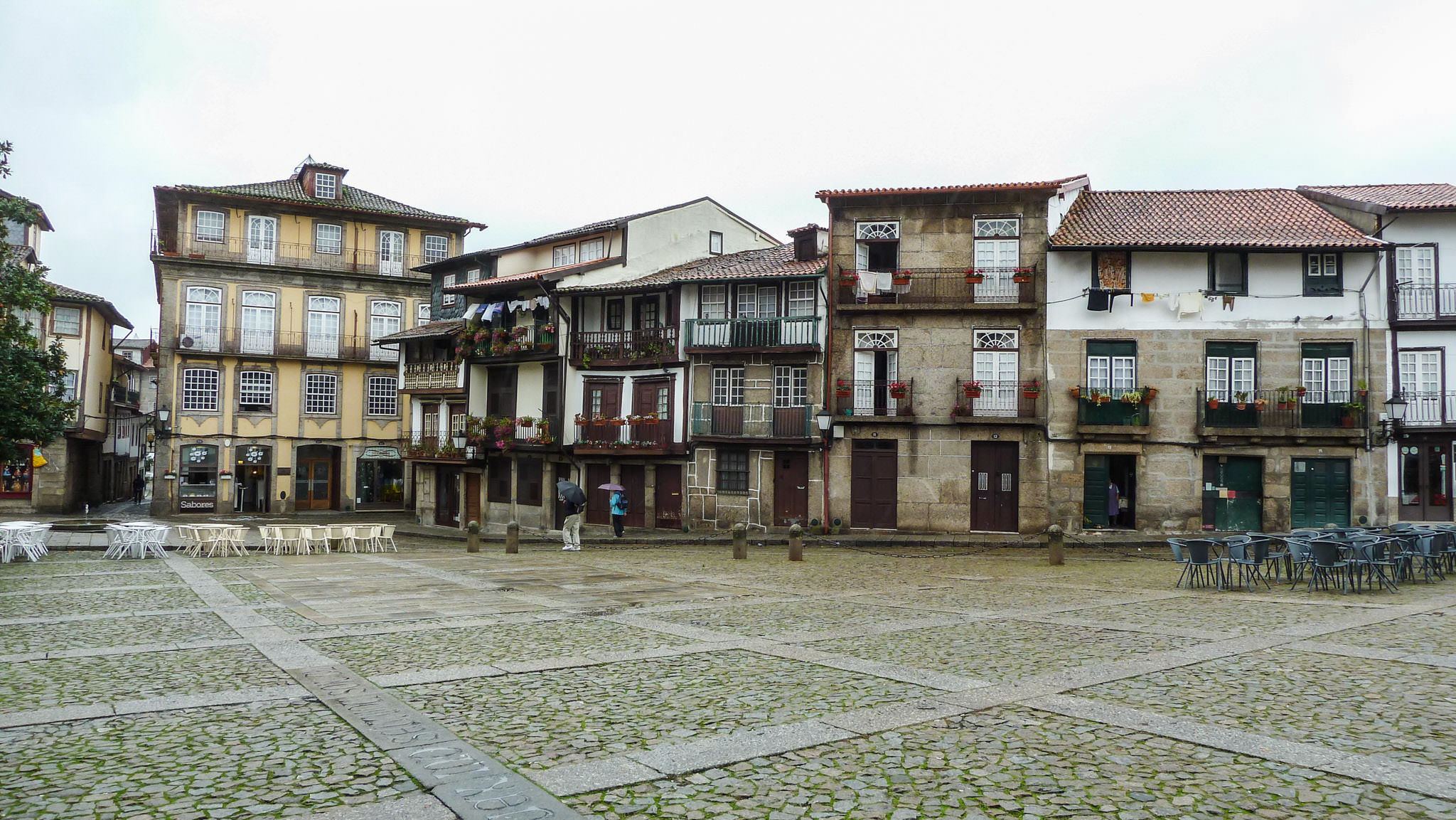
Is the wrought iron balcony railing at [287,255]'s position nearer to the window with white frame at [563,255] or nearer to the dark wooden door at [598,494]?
the window with white frame at [563,255]

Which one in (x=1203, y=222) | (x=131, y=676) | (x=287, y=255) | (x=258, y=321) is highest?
(x=287, y=255)

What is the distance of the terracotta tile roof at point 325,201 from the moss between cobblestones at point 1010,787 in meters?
42.3

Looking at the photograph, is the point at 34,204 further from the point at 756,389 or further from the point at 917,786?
the point at 917,786

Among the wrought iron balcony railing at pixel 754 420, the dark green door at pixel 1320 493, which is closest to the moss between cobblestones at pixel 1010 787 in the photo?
the wrought iron balcony railing at pixel 754 420

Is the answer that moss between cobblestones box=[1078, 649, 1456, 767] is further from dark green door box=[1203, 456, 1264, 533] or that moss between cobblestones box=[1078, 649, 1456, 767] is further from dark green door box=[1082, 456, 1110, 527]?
dark green door box=[1203, 456, 1264, 533]

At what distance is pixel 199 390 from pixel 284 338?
3970 millimetres

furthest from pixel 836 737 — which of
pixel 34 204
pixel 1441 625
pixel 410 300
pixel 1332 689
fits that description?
pixel 410 300

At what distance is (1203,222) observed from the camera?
2920 centimetres

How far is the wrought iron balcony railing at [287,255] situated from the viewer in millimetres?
42375

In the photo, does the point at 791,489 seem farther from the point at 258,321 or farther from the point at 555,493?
the point at 258,321

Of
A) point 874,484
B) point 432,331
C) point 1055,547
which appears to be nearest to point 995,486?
point 874,484

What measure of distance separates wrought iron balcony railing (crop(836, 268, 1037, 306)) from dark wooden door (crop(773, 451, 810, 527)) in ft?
16.3

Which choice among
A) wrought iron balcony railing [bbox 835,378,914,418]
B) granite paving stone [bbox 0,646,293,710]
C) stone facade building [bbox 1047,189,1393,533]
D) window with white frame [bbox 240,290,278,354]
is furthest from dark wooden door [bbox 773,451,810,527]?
window with white frame [bbox 240,290,278,354]

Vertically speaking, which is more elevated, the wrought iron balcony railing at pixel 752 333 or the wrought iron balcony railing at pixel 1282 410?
the wrought iron balcony railing at pixel 752 333
